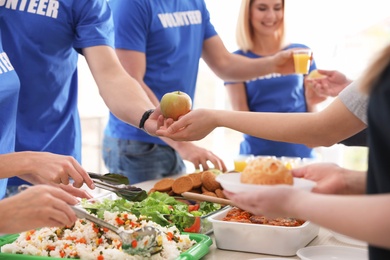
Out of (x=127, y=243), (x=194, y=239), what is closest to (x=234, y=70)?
(x=194, y=239)

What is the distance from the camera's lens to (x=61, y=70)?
2.67 metres

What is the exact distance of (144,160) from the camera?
10.5 feet

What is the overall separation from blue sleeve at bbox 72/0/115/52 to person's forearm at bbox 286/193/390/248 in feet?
5.55

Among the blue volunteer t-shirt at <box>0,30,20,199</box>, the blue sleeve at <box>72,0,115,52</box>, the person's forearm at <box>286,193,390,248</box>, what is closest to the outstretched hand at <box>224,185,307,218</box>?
the person's forearm at <box>286,193,390,248</box>

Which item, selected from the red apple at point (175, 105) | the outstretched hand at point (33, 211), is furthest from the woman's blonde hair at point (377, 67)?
the red apple at point (175, 105)

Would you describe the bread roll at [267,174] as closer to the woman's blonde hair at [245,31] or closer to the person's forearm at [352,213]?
the person's forearm at [352,213]

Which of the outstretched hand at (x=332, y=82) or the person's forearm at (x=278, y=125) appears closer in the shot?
the person's forearm at (x=278, y=125)

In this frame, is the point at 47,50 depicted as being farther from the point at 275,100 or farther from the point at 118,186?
the point at 275,100

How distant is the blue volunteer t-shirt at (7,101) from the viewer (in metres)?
2.16

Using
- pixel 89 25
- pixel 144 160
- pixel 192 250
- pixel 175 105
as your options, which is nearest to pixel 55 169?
pixel 192 250

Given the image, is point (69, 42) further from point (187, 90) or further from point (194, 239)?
point (194, 239)

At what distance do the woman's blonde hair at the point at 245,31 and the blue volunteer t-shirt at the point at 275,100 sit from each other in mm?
254

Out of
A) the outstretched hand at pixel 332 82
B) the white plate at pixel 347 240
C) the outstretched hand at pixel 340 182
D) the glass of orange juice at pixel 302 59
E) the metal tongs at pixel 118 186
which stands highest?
the glass of orange juice at pixel 302 59

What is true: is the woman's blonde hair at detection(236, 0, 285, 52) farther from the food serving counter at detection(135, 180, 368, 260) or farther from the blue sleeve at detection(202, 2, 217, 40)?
the food serving counter at detection(135, 180, 368, 260)
